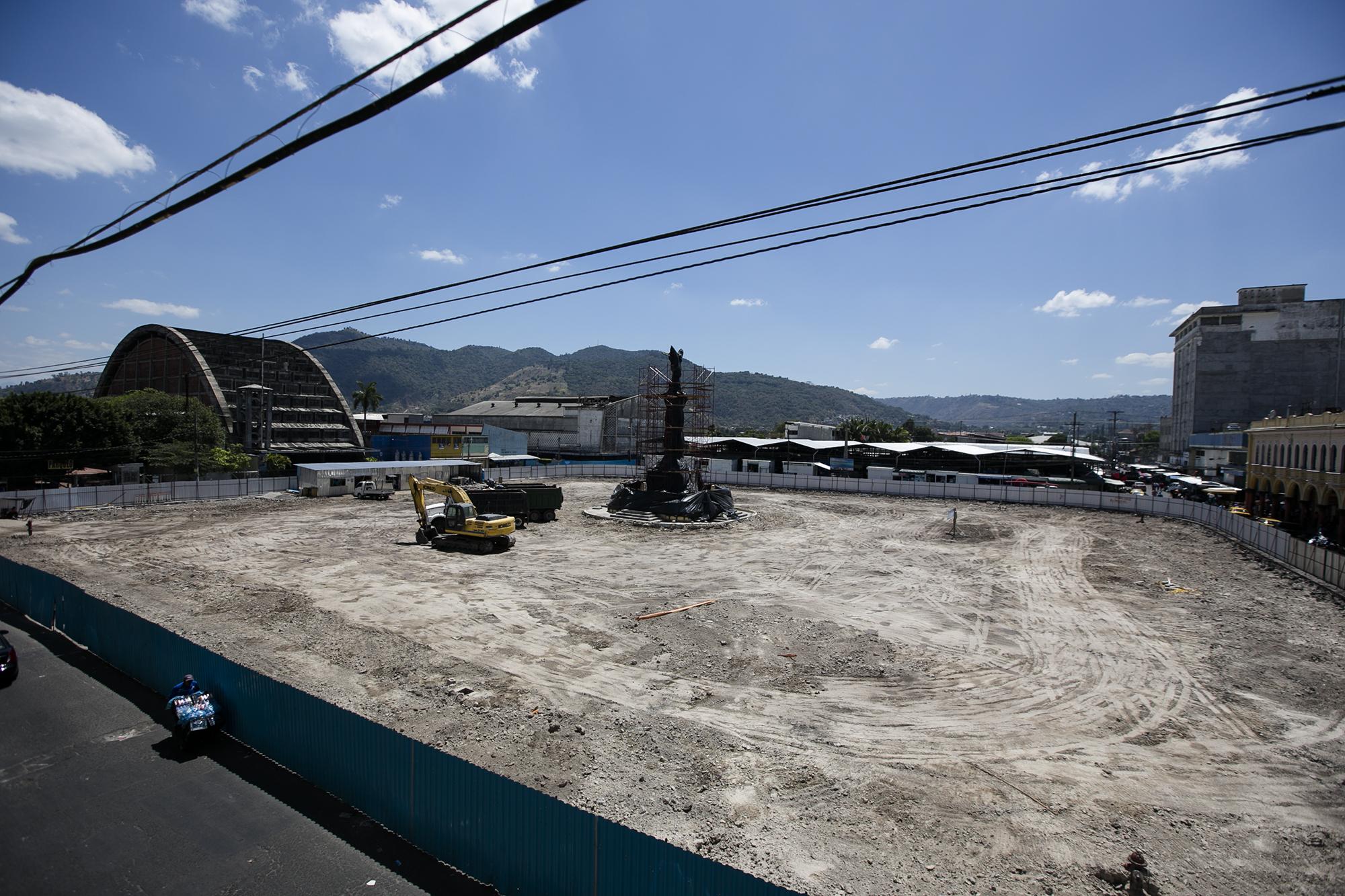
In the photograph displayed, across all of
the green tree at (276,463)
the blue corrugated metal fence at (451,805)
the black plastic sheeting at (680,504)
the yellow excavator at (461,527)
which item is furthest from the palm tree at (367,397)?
the blue corrugated metal fence at (451,805)

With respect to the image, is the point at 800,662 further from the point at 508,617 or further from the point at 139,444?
the point at 139,444

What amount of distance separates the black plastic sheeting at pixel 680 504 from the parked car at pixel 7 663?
3070 centimetres

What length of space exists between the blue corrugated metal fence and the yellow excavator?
17.0 metres

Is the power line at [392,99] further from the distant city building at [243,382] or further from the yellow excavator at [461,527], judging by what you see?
the distant city building at [243,382]

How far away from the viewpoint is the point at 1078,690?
50.5 ft

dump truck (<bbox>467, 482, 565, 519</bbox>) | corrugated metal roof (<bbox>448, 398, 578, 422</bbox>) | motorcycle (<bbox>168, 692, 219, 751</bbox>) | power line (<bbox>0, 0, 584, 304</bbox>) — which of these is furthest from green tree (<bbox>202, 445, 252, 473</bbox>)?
power line (<bbox>0, 0, 584, 304</bbox>)

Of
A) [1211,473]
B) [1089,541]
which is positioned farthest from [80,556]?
[1211,473]

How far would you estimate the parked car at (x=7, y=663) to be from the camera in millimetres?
13781

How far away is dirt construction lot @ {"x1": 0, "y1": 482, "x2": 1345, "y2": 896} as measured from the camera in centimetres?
954

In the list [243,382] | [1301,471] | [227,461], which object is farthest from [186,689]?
[243,382]

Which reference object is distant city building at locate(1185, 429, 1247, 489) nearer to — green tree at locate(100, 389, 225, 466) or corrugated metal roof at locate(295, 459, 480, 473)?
corrugated metal roof at locate(295, 459, 480, 473)

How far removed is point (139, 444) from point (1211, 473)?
12871 centimetres

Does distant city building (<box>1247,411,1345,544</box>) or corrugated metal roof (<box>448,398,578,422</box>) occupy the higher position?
corrugated metal roof (<box>448,398,578,422</box>)

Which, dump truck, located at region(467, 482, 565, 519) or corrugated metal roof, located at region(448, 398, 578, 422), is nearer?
dump truck, located at region(467, 482, 565, 519)
